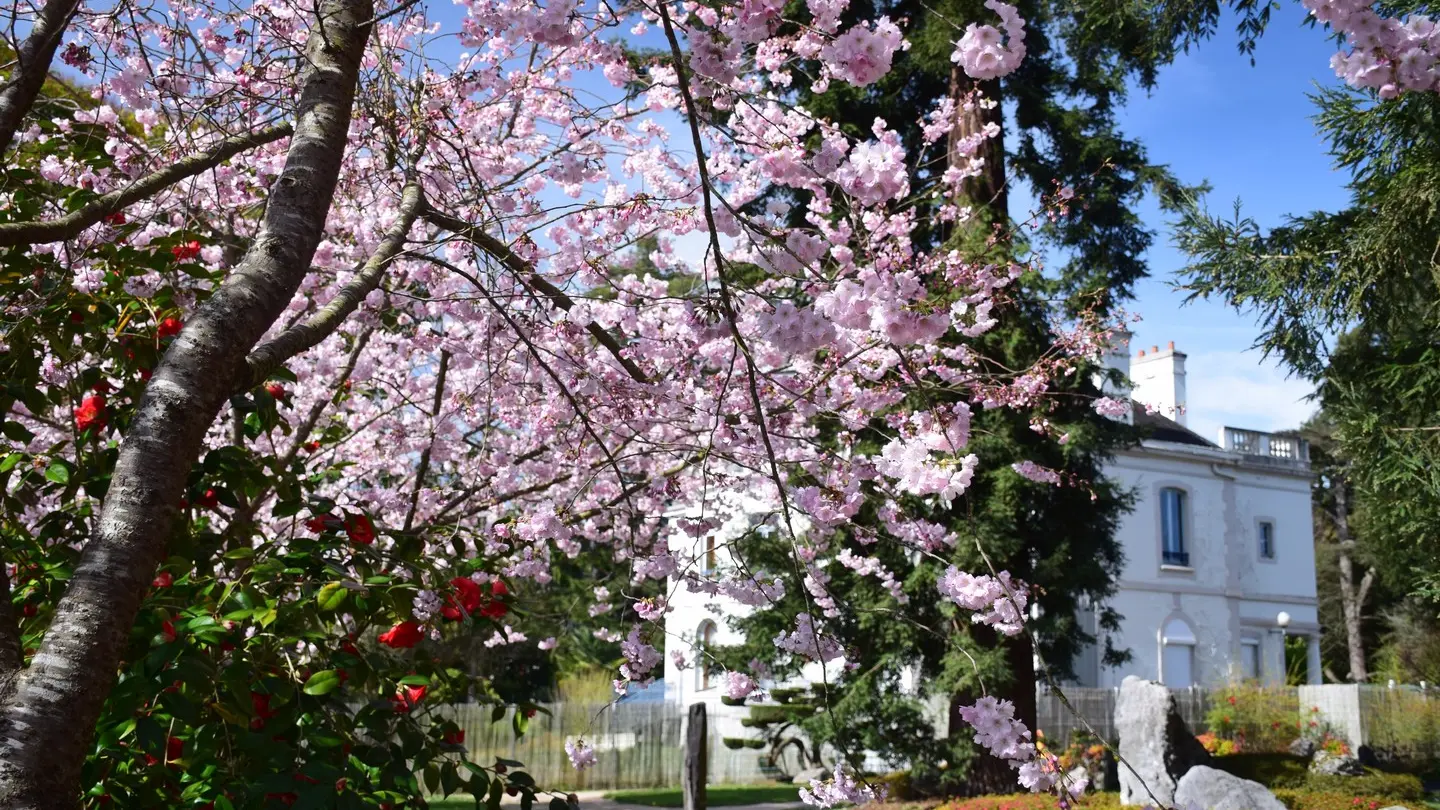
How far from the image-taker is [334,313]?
3.45m

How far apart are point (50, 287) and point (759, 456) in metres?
3.14

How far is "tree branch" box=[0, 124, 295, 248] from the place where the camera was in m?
3.25

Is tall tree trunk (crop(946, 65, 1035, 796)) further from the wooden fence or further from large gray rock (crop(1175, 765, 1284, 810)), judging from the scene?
the wooden fence

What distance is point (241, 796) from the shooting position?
274cm

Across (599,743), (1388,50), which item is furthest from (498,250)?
(599,743)

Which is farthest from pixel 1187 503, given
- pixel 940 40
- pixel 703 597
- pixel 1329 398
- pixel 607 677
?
pixel 940 40

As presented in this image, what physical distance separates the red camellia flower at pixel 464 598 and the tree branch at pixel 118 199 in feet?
4.89

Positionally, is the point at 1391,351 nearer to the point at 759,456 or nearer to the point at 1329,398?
the point at 1329,398

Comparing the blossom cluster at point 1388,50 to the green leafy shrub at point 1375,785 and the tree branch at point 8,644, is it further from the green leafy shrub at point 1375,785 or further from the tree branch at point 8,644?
the green leafy shrub at point 1375,785

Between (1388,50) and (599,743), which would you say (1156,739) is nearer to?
(599,743)

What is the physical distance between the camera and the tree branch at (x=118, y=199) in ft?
10.7

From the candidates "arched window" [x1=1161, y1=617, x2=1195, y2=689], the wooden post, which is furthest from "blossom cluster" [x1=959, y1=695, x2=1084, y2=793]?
"arched window" [x1=1161, y1=617, x2=1195, y2=689]

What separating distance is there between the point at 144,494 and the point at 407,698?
48.7 inches

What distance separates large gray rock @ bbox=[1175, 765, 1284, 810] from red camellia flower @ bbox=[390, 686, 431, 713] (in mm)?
8173
